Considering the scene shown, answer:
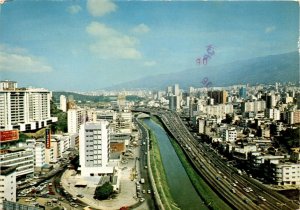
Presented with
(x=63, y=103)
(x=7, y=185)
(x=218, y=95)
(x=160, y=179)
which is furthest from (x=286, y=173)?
(x=218, y=95)

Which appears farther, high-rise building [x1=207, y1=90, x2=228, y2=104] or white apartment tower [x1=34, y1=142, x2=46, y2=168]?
high-rise building [x1=207, y1=90, x2=228, y2=104]

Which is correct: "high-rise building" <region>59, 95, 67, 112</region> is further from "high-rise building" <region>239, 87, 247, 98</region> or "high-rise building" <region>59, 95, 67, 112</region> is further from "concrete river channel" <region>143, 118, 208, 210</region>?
"high-rise building" <region>239, 87, 247, 98</region>

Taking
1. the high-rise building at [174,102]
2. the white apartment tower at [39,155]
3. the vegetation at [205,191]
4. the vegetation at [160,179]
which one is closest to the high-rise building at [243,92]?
the high-rise building at [174,102]

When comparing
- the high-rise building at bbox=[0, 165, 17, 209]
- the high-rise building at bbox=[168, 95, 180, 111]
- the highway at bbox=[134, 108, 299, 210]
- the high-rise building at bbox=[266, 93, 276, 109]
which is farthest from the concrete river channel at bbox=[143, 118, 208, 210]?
the high-rise building at bbox=[168, 95, 180, 111]

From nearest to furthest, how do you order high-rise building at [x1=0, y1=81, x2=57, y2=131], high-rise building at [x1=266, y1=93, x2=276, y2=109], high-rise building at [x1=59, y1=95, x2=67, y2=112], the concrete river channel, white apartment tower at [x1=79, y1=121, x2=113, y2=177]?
the concrete river channel → white apartment tower at [x1=79, y1=121, x2=113, y2=177] → high-rise building at [x1=0, y1=81, x2=57, y2=131] → high-rise building at [x1=59, y1=95, x2=67, y2=112] → high-rise building at [x1=266, y1=93, x2=276, y2=109]

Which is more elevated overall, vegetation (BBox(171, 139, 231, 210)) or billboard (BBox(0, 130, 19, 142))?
billboard (BBox(0, 130, 19, 142))

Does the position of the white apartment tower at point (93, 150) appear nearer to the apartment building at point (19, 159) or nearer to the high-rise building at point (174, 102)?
the apartment building at point (19, 159)

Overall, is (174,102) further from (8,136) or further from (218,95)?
(8,136)
